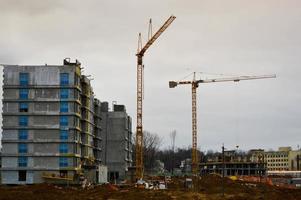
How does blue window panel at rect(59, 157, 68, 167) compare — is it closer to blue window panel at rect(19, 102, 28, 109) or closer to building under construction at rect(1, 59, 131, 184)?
building under construction at rect(1, 59, 131, 184)

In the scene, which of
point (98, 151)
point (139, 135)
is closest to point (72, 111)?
point (139, 135)

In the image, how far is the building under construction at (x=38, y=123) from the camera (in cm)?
9431

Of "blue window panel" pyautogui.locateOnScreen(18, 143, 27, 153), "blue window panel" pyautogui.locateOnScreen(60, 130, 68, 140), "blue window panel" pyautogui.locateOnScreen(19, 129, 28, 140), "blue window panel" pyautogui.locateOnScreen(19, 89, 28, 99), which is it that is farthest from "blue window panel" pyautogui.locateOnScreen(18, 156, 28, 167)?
"blue window panel" pyautogui.locateOnScreen(19, 89, 28, 99)

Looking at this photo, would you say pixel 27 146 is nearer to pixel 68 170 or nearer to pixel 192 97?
pixel 68 170

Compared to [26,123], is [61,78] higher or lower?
higher

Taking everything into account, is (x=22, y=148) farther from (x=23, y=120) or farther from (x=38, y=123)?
(x=38, y=123)

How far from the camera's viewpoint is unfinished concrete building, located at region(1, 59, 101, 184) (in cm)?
9431

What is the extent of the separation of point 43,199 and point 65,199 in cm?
215

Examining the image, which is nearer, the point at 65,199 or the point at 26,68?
the point at 65,199

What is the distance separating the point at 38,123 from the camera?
94625mm

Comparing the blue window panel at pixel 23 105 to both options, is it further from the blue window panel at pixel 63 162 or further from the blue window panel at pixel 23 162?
the blue window panel at pixel 63 162

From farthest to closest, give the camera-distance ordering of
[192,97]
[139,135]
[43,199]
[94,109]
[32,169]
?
[192,97]
[94,109]
[139,135]
[32,169]
[43,199]

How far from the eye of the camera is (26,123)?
94.8 meters

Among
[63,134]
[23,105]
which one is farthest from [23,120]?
[63,134]
